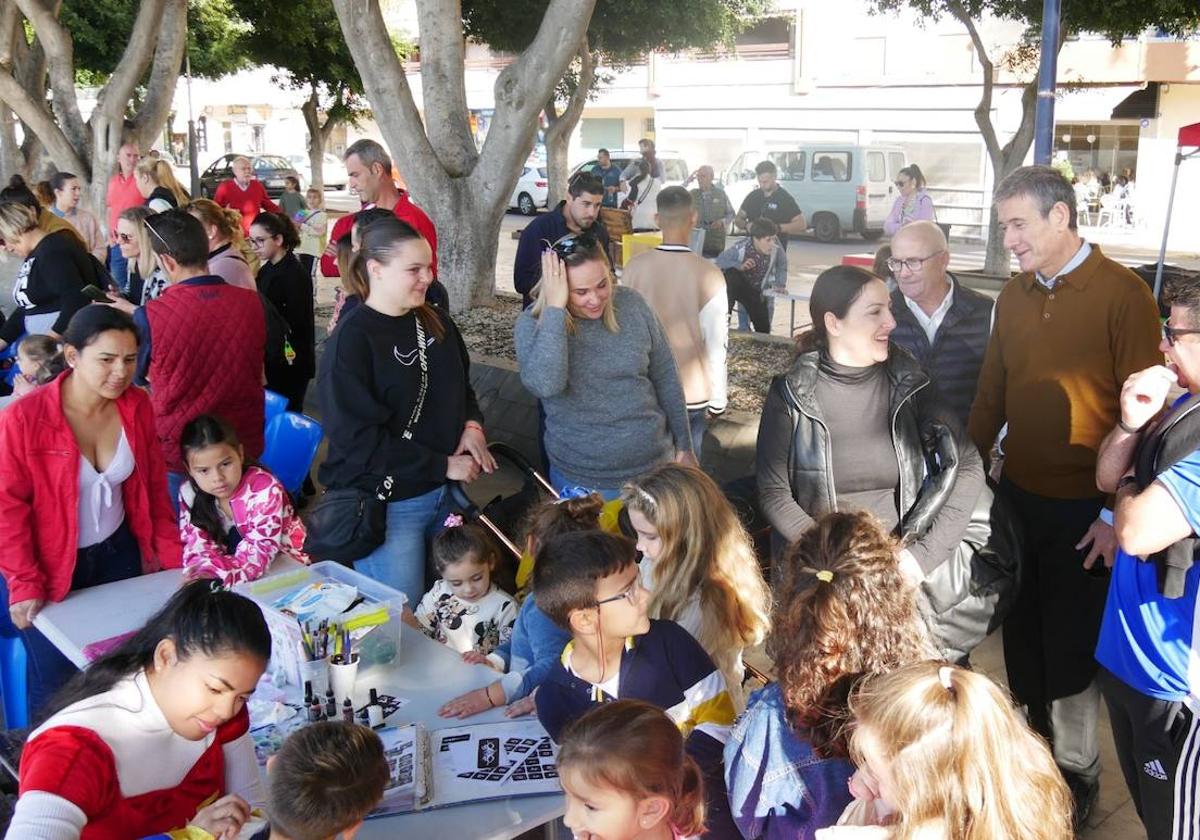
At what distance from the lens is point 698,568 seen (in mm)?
3225

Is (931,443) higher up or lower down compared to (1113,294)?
lower down

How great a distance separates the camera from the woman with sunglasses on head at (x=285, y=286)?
6594mm

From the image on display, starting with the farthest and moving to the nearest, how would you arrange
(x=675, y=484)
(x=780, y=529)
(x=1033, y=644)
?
(x=1033, y=644) → (x=780, y=529) → (x=675, y=484)

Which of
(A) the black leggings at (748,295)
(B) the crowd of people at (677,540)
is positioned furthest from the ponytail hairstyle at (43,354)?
(A) the black leggings at (748,295)

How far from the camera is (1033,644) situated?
3.70 metres

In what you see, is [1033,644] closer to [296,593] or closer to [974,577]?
[974,577]

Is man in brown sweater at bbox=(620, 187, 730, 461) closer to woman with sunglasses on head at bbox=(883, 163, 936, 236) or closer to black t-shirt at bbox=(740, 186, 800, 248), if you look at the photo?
black t-shirt at bbox=(740, 186, 800, 248)

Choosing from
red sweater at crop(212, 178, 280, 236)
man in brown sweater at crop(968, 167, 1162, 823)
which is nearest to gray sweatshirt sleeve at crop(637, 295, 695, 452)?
man in brown sweater at crop(968, 167, 1162, 823)

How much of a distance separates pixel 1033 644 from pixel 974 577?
521 mm

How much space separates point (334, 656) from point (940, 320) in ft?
7.89

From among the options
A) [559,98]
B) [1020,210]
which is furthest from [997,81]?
[1020,210]

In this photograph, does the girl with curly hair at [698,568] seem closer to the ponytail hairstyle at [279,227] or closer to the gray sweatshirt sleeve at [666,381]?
the gray sweatshirt sleeve at [666,381]

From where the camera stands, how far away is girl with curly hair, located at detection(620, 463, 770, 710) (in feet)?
10.5

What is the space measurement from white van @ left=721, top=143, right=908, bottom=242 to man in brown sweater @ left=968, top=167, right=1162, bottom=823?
1929 cm
